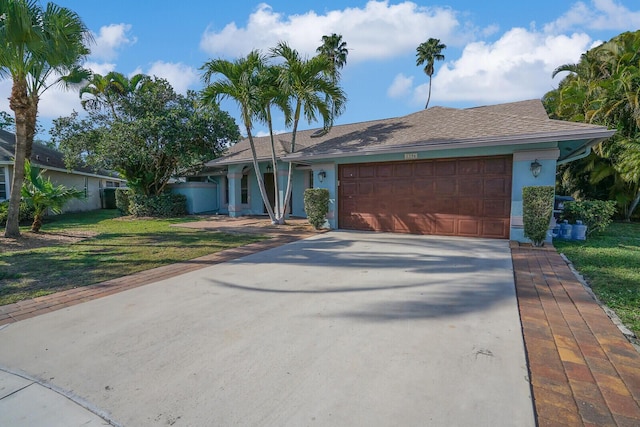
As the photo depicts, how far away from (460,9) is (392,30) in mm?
4838

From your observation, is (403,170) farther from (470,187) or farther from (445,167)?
(470,187)

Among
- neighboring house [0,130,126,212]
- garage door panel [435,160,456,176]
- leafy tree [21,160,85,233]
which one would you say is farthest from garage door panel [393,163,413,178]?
neighboring house [0,130,126,212]

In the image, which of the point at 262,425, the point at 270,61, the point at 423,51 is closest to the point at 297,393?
the point at 262,425

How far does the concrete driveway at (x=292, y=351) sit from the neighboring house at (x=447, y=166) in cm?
402

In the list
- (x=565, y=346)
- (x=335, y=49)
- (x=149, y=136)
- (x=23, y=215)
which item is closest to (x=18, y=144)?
(x=149, y=136)

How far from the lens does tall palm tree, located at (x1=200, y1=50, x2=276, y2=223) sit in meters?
10.2

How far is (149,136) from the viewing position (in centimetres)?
1449

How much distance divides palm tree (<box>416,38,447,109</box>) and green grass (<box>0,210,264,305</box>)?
28.0 metres

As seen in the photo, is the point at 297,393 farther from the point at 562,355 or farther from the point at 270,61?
the point at 270,61

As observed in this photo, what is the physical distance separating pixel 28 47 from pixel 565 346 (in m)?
11.2

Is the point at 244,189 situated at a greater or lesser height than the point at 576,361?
greater

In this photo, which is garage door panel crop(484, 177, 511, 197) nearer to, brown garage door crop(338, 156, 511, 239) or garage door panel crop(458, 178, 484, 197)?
brown garage door crop(338, 156, 511, 239)

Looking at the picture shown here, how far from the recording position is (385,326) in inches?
135

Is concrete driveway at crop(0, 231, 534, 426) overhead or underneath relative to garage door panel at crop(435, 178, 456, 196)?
underneath
